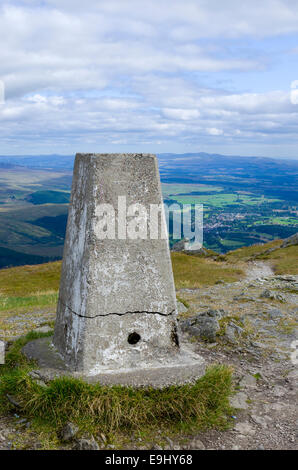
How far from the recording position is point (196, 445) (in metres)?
6.16

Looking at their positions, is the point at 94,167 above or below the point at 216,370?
above

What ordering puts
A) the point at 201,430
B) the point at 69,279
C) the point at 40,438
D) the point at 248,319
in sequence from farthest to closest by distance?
the point at 248,319, the point at 69,279, the point at 201,430, the point at 40,438

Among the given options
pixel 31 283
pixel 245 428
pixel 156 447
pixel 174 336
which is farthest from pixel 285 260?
pixel 156 447

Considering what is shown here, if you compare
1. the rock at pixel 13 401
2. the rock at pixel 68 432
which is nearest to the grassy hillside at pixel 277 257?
the rock at pixel 13 401

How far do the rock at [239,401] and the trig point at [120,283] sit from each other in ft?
2.89

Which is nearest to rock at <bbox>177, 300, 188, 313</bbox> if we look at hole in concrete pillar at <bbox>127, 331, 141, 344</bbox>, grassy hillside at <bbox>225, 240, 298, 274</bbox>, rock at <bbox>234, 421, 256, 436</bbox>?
hole in concrete pillar at <bbox>127, 331, 141, 344</bbox>

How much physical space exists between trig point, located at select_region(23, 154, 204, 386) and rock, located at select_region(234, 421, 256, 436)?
1.15 metres

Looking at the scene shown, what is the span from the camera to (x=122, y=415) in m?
6.32

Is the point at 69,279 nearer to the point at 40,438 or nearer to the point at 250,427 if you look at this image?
the point at 40,438

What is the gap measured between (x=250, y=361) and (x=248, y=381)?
1.13 metres

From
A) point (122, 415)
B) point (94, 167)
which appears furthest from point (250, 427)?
point (94, 167)

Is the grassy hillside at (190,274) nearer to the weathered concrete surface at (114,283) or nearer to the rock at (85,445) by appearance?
the weathered concrete surface at (114,283)

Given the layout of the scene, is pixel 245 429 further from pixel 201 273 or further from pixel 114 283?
pixel 201 273

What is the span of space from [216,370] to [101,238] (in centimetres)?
338
